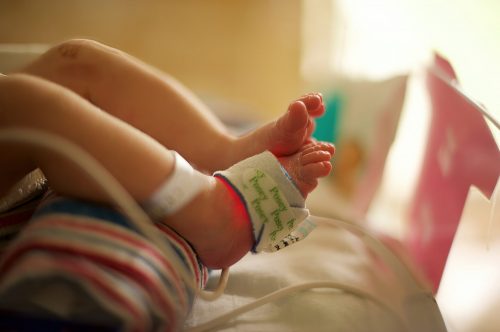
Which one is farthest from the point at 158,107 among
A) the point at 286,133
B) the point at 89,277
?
the point at 89,277

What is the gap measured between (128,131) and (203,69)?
62.9 inches

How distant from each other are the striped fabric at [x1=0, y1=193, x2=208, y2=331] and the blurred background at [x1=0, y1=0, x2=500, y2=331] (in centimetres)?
39

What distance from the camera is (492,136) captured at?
1.77ft

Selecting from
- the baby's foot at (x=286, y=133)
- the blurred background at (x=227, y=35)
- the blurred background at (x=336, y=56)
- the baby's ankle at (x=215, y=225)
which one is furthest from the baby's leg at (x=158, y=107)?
the blurred background at (x=227, y=35)

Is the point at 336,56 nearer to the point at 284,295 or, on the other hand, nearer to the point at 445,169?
the point at 445,169

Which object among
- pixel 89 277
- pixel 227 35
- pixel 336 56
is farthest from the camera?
pixel 227 35

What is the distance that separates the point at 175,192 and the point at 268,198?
0.34ft

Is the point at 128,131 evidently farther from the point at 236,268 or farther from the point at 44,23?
the point at 44,23

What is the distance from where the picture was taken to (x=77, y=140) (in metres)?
0.42

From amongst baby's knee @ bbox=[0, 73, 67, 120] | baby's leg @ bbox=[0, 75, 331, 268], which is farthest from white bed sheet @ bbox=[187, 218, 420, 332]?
baby's knee @ bbox=[0, 73, 67, 120]

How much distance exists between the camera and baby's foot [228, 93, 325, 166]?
52 cm

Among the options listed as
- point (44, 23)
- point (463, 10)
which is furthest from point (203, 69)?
point (463, 10)

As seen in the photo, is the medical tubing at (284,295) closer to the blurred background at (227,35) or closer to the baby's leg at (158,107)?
the baby's leg at (158,107)

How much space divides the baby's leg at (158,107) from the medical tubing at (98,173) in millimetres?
159
